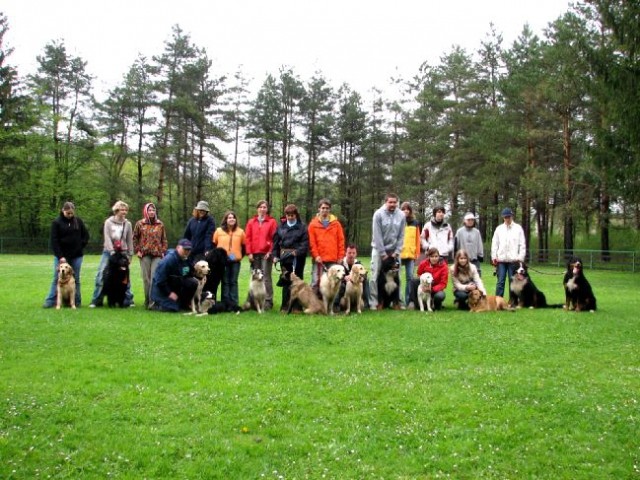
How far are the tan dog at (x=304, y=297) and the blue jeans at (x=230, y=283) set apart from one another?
1066 millimetres

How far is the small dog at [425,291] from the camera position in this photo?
933cm

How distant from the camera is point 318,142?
3850 cm

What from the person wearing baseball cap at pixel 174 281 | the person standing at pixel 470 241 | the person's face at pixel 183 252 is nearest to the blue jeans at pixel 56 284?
the person wearing baseball cap at pixel 174 281

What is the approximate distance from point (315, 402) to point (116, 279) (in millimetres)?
6438

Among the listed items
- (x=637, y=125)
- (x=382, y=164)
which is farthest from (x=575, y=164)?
(x=382, y=164)

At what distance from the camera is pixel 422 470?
311cm

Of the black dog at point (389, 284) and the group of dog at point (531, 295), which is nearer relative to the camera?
the black dog at point (389, 284)

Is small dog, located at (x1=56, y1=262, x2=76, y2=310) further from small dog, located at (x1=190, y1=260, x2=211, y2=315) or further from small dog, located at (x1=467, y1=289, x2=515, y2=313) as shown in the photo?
small dog, located at (x1=467, y1=289, x2=515, y2=313)

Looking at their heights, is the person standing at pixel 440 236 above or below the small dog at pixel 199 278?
above

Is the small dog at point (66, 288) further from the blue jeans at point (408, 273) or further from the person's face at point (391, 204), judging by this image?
the blue jeans at point (408, 273)

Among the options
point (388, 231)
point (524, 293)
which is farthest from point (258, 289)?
point (524, 293)

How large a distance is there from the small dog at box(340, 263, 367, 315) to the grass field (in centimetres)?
156

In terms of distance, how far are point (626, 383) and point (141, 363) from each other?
4762 mm

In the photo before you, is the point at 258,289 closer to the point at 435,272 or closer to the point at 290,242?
the point at 290,242
